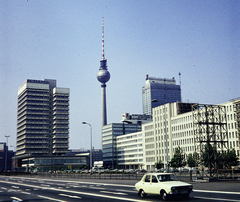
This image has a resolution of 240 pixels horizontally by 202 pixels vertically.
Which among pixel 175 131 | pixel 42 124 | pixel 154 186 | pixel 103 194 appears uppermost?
pixel 42 124

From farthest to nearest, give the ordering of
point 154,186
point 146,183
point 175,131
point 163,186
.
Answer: point 175,131
point 146,183
point 154,186
point 163,186

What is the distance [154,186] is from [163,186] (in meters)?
0.95

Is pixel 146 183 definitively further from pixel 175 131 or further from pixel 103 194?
pixel 175 131

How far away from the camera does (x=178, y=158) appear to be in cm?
11006

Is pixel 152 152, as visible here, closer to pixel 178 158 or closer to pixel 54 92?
pixel 178 158

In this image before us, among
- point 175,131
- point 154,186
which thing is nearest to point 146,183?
point 154,186

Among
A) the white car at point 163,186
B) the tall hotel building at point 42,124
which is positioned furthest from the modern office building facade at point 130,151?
the white car at point 163,186

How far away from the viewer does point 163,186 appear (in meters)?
18.6

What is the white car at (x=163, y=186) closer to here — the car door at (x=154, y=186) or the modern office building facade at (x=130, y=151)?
the car door at (x=154, y=186)

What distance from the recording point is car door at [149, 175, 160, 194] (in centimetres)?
1916

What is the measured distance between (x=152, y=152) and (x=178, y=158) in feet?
150

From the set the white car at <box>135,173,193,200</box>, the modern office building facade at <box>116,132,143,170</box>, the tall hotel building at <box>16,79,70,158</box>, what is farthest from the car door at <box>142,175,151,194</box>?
the tall hotel building at <box>16,79,70,158</box>

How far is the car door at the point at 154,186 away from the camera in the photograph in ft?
62.8

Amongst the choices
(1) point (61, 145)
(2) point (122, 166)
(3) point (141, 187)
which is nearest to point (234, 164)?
Answer: (3) point (141, 187)
